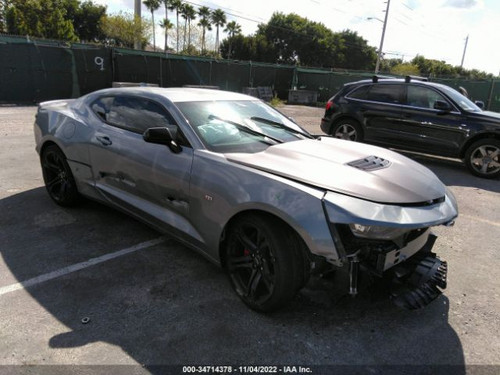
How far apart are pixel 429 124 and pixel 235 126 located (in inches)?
221

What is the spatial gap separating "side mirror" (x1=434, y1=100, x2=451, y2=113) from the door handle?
6.37 m

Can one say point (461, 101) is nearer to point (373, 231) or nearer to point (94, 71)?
point (373, 231)

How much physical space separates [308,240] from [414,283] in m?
0.84

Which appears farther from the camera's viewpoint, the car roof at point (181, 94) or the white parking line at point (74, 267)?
the car roof at point (181, 94)

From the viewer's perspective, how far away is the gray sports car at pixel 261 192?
2.40 m

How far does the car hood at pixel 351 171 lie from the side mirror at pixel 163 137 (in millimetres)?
491

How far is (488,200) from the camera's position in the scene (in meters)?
5.91

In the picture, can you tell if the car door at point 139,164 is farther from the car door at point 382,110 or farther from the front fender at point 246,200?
the car door at point 382,110

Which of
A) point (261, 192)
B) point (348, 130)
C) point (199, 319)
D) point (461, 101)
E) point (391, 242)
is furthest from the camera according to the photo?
point (348, 130)

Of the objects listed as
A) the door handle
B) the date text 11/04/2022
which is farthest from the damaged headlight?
the door handle

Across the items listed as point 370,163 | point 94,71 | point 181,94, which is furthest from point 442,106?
point 94,71

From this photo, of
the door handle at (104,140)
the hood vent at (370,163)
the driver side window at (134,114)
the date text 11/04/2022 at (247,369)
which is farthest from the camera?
the door handle at (104,140)

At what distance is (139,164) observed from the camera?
3459mm

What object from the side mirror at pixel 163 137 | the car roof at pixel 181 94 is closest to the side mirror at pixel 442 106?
the car roof at pixel 181 94
